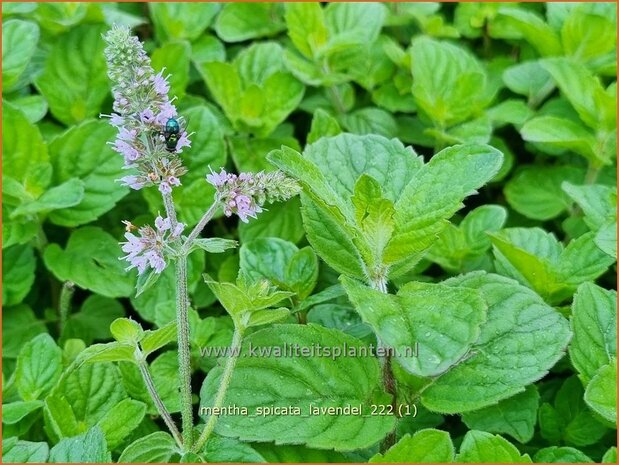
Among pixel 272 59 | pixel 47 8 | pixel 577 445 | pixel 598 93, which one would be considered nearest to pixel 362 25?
pixel 272 59

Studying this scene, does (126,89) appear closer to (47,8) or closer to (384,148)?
(384,148)

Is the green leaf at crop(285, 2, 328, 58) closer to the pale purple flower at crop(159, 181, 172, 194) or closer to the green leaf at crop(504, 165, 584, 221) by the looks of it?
the green leaf at crop(504, 165, 584, 221)

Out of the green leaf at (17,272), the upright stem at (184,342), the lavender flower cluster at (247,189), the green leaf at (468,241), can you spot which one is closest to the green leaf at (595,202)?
the green leaf at (468,241)

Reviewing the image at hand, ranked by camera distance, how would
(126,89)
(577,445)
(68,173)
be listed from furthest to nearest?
(68,173) < (577,445) < (126,89)

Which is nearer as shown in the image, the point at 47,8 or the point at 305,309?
the point at 305,309

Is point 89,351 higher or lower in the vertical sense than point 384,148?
lower

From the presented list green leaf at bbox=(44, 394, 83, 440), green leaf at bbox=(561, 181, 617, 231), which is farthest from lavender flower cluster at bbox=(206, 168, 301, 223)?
green leaf at bbox=(561, 181, 617, 231)

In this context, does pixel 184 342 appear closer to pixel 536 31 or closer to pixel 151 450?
pixel 151 450

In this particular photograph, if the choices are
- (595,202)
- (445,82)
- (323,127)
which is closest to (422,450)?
(595,202)
